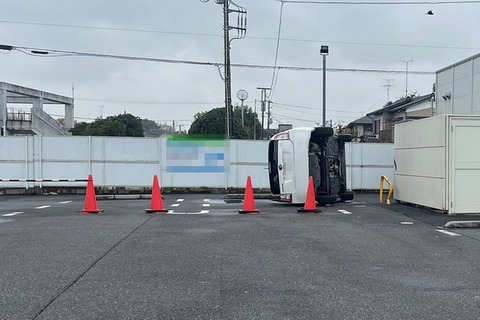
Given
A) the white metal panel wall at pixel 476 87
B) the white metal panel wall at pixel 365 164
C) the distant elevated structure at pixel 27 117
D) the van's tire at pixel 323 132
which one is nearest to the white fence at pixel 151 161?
the white metal panel wall at pixel 365 164

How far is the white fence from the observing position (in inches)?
748

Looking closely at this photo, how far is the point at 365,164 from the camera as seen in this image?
19984mm

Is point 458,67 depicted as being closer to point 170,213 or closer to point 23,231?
point 170,213

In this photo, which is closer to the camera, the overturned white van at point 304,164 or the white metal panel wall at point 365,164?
the overturned white van at point 304,164

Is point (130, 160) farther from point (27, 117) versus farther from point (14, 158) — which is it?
point (27, 117)

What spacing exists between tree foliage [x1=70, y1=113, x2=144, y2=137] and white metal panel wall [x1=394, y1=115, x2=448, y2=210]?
49.1 metres

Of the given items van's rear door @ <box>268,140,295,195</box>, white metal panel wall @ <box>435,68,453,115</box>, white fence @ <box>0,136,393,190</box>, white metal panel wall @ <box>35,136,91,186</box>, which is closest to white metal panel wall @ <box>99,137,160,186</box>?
white fence @ <box>0,136,393,190</box>

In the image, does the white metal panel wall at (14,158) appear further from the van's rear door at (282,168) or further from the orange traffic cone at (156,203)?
the van's rear door at (282,168)

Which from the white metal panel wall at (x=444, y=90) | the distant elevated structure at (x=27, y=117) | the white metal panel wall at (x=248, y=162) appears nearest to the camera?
the white metal panel wall at (x=444, y=90)

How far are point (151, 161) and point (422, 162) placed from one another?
11239 mm

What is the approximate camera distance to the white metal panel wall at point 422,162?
37.1 feet

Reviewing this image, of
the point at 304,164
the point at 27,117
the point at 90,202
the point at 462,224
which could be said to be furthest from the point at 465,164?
the point at 27,117

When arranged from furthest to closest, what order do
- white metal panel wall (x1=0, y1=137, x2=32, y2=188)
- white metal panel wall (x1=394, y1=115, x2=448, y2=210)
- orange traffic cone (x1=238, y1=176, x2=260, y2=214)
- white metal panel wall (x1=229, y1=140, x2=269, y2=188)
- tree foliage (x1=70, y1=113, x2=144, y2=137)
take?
tree foliage (x1=70, y1=113, x2=144, y2=137) → white metal panel wall (x1=229, y1=140, x2=269, y2=188) → white metal panel wall (x1=0, y1=137, x2=32, y2=188) → orange traffic cone (x1=238, y1=176, x2=260, y2=214) → white metal panel wall (x1=394, y1=115, x2=448, y2=210)

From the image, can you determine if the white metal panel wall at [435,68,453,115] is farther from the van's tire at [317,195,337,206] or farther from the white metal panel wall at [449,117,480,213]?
the van's tire at [317,195,337,206]
